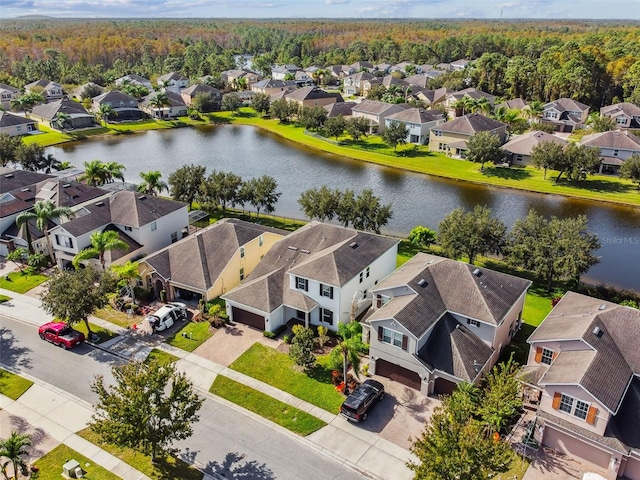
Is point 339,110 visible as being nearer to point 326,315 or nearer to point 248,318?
point 248,318

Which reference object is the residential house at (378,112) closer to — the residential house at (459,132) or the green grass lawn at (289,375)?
the residential house at (459,132)

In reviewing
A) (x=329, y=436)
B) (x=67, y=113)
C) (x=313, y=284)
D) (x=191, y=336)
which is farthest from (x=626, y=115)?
(x=67, y=113)

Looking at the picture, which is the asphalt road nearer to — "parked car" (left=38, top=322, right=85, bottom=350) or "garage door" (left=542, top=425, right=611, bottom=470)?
"parked car" (left=38, top=322, right=85, bottom=350)

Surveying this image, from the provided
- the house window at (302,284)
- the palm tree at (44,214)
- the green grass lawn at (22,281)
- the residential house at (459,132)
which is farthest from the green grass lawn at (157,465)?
the residential house at (459,132)

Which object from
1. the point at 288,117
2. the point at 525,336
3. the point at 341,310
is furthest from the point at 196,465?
the point at 288,117

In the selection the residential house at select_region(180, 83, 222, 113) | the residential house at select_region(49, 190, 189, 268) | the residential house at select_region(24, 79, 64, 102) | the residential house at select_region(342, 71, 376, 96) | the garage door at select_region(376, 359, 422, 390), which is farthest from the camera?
the residential house at select_region(342, 71, 376, 96)

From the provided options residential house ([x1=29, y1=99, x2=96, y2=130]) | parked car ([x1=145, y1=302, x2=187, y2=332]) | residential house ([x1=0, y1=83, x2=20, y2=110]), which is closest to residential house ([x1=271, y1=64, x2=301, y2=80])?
residential house ([x1=29, y1=99, x2=96, y2=130])
